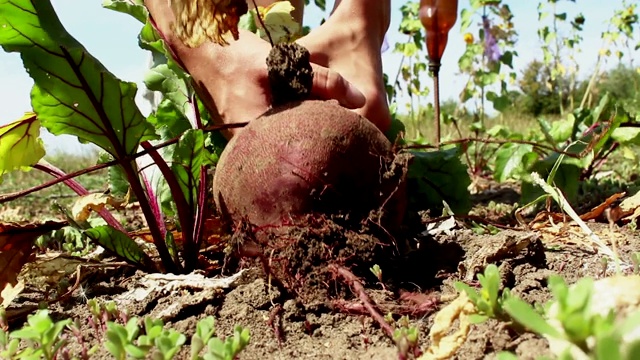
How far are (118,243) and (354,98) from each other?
777mm

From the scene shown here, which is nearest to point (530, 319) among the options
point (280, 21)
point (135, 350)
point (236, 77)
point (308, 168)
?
point (135, 350)

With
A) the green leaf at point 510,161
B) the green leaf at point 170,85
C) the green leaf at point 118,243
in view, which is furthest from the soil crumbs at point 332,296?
the green leaf at point 510,161

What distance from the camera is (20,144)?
173 cm

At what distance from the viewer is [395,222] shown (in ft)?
5.23

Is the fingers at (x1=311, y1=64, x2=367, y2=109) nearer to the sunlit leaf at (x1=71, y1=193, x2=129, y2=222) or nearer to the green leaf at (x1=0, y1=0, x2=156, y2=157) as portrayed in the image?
the green leaf at (x1=0, y1=0, x2=156, y2=157)

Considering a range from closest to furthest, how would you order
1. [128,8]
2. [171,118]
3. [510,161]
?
[128,8] < [171,118] < [510,161]

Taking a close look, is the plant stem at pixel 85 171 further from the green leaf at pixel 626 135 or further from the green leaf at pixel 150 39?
the green leaf at pixel 626 135

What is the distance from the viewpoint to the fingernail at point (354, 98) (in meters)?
1.80

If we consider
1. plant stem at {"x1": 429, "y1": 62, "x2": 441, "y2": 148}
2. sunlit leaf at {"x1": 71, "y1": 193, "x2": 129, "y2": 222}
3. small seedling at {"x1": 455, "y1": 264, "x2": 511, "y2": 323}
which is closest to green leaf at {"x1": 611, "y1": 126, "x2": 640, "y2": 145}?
plant stem at {"x1": 429, "y1": 62, "x2": 441, "y2": 148}

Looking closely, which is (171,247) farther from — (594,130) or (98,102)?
A: (594,130)

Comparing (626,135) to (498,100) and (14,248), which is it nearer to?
(14,248)

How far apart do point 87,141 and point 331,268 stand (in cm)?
74

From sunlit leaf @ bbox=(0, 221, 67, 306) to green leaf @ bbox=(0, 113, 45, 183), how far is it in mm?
196

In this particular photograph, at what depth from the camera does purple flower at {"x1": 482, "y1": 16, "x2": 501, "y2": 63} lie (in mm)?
5375
